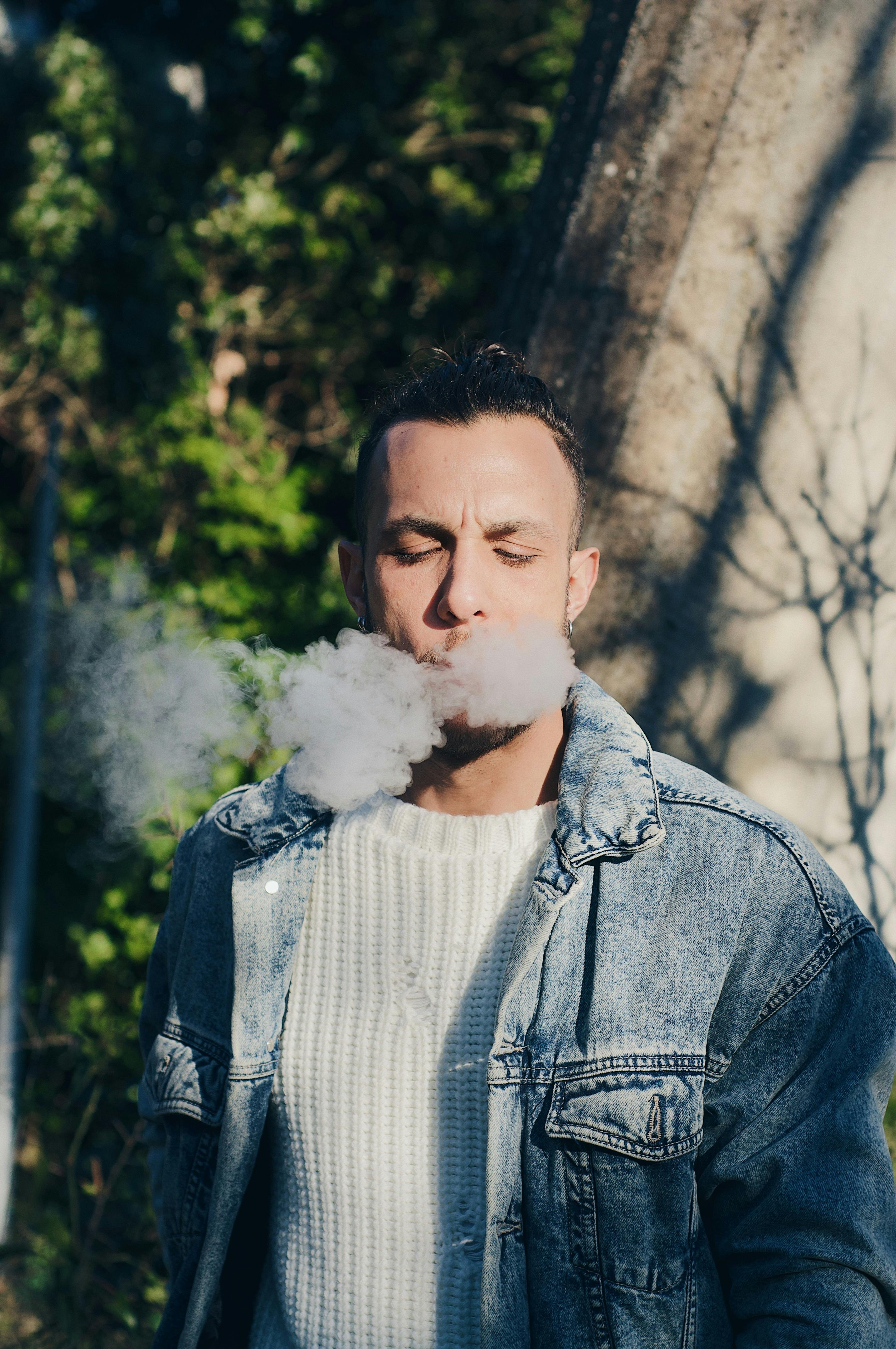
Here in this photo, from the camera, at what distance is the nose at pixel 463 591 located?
1.70 m

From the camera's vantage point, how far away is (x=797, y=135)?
2465 millimetres

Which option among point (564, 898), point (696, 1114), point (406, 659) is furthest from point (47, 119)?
point (696, 1114)

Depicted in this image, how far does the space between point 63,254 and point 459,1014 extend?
5.16m

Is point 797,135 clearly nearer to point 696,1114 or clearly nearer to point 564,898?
point 564,898

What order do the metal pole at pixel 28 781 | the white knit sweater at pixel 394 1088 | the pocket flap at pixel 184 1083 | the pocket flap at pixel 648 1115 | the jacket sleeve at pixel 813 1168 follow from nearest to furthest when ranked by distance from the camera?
the jacket sleeve at pixel 813 1168
the pocket flap at pixel 648 1115
the white knit sweater at pixel 394 1088
the pocket flap at pixel 184 1083
the metal pole at pixel 28 781

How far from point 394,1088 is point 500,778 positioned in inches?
22.7

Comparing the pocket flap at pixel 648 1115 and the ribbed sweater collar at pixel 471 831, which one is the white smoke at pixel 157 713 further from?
the pocket flap at pixel 648 1115

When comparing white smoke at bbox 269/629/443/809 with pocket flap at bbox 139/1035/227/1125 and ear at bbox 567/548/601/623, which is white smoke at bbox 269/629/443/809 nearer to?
ear at bbox 567/548/601/623

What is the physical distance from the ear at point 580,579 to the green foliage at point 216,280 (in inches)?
123

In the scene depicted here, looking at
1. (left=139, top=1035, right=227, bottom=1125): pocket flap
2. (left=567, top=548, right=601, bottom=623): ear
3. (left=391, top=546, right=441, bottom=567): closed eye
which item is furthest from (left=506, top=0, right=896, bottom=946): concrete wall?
(left=139, top=1035, right=227, bottom=1125): pocket flap

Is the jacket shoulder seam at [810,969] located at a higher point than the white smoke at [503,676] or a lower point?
lower

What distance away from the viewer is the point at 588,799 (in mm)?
1669

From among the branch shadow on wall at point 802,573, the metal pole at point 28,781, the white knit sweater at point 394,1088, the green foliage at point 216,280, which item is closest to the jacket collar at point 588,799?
the white knit sweater at point 394,1088

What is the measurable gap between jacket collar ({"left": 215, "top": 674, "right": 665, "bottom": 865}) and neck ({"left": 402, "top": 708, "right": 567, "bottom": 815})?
0.20 feet
